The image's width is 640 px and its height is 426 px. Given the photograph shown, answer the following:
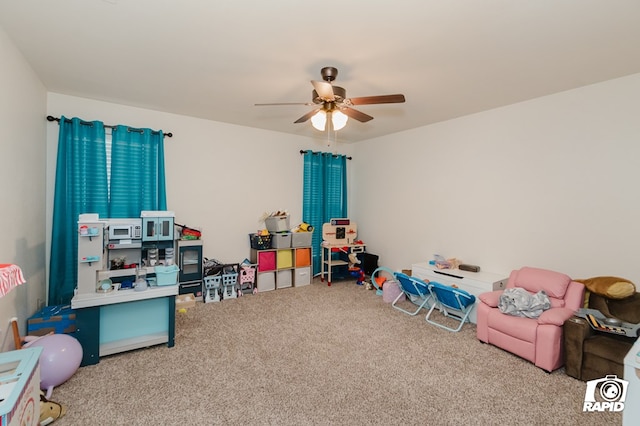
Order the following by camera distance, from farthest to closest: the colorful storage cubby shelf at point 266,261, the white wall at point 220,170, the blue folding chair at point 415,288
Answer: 1. the colorful storage cubby shelf at point 266,261
2. the white wall at point 220,170
3. the blue folding chair at point 415,288

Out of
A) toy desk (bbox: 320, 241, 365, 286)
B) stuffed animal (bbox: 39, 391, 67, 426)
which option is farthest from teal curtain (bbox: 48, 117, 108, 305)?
toy desk (bbox: 320, 241, 365, 286)

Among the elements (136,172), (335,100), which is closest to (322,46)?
(335,100)

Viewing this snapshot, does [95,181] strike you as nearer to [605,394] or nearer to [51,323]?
[51,323]

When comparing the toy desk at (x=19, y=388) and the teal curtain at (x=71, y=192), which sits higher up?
the teal curtain at (x=71, y=192)

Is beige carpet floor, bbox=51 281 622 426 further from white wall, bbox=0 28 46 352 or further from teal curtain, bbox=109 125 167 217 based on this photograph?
teal curtain, bbox=109 125 167 217

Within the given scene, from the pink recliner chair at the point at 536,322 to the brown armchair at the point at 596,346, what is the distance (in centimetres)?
9

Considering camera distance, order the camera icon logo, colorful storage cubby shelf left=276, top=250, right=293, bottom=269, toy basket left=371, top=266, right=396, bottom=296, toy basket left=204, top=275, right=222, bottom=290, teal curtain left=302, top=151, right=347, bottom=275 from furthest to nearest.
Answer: teal curtain left=302, top=151, right=347, bottom=275 < colorful storage cubby shelf left=276, top=250, right=293, bottom=269 < toy basket left=371, top=266, right=396, bottom=296 < toy basket left=204, top=275, right=222, bottom=290 < the camera icon logo

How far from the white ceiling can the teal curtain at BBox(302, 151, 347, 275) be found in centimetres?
210

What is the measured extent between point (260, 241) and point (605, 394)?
407cm

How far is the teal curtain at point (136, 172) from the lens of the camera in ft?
12.3

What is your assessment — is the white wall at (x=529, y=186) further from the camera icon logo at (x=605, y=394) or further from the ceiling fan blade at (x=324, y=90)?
the ceiling fan blade at (x=324, y=90)

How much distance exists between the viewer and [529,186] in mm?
3430

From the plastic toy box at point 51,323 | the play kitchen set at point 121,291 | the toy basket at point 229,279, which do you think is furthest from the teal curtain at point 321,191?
the plastic toy box at point 51,323

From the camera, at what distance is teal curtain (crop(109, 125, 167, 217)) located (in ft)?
12.3
